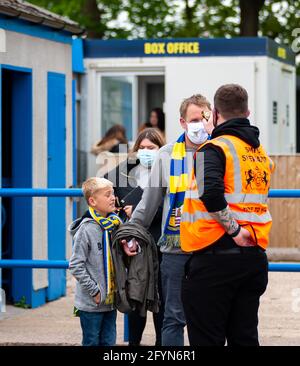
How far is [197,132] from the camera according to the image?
6.69 meters

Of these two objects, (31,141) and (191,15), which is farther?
(191,15)

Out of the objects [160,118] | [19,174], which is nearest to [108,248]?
[19,174]

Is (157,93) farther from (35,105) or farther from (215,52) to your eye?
(35,105)

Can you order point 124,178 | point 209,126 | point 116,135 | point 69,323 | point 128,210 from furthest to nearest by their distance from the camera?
point 116,135, point 69,323, point 124,178, point 128,210, point 209,126

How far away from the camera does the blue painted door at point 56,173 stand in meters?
10.5

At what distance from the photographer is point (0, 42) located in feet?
31.1

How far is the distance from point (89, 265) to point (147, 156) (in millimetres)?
1081

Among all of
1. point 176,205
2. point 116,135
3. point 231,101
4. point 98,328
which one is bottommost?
point 98,328

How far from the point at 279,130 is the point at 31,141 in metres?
7.92

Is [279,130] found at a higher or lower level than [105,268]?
higher

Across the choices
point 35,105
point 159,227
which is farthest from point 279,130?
point 159,227

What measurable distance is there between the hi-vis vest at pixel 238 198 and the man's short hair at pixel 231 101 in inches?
5.3

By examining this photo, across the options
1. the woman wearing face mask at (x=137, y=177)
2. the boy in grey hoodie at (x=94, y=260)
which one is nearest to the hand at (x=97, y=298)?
the boy in grey hoodie at (x=94, y=260)

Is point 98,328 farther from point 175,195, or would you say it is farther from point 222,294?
point 222,294
